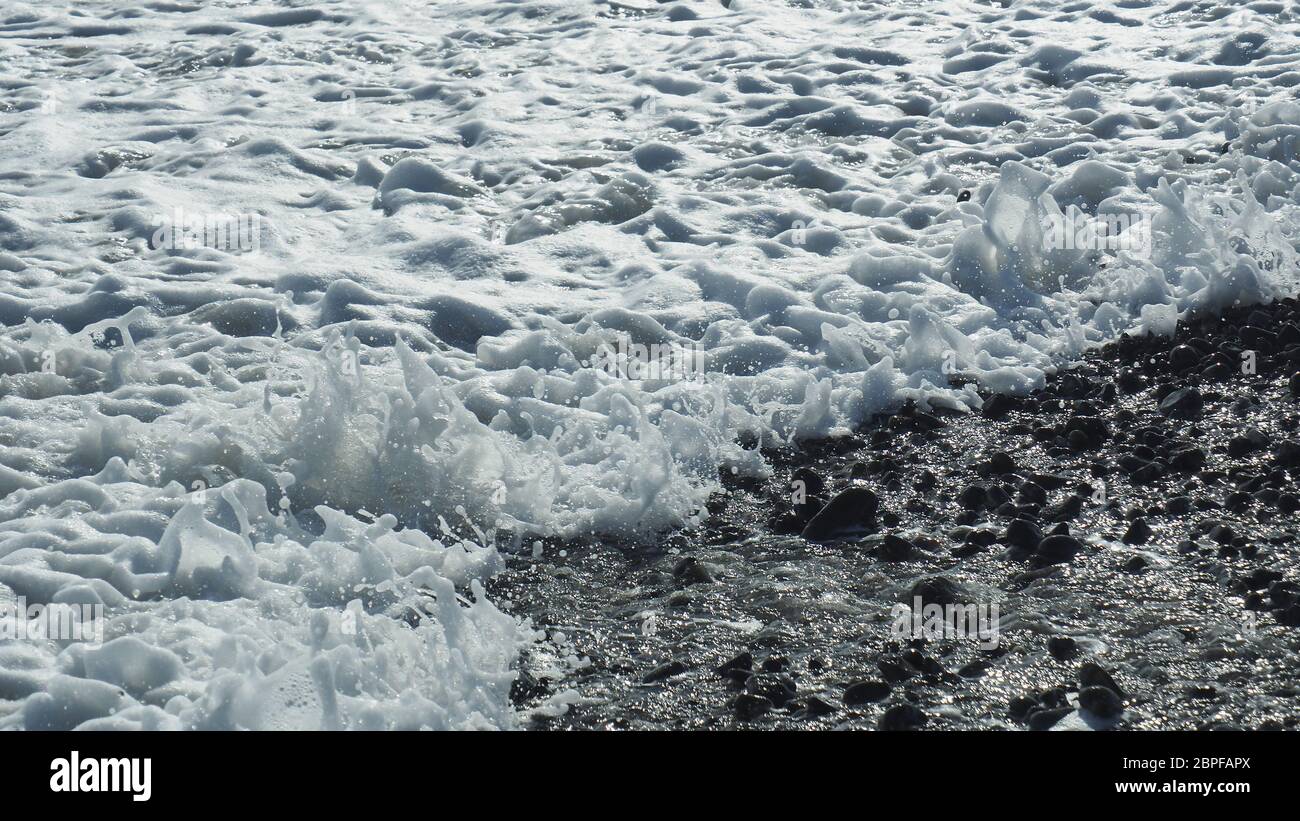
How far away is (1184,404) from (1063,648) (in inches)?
88.4

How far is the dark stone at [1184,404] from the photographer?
19.0 ft

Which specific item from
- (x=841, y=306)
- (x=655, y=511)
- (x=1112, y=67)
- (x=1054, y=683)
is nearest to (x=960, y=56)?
(x=1112, y=67)

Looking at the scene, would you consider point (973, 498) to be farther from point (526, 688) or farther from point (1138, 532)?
point (526, 688)

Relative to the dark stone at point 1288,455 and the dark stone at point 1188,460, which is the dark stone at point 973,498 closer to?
the dark stone at point 1188,460

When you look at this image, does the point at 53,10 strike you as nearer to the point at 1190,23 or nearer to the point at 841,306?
the point at 841,306

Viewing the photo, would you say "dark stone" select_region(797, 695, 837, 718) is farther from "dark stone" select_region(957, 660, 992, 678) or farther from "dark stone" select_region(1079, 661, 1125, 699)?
"dark stone" select_region(1079, 661, 1125, 699)

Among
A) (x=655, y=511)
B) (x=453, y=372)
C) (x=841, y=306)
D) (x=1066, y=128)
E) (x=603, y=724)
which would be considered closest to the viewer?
(x=603, y=724)

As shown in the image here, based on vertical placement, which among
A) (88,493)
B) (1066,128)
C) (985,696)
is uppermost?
(1066,128)

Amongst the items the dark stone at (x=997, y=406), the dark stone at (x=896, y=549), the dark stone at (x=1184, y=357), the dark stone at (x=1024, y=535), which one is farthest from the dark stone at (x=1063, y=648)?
the dark stone at (x=1184, y=357)

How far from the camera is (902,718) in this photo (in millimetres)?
3855

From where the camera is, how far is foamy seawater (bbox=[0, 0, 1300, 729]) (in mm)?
4660

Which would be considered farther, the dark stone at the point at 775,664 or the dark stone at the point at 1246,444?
the dark stone at the point at 1246,444

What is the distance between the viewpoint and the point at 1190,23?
12.0 metres

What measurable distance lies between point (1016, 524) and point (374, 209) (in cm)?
546
